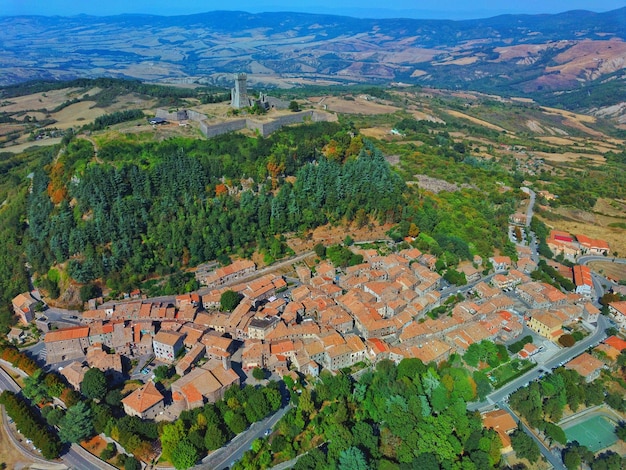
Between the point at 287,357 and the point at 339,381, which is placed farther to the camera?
the point at 287,357

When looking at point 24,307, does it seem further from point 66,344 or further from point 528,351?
point 528,351

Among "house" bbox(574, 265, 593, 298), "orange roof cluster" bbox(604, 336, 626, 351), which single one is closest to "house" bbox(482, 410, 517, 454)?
"orange roof cluster" bbox(604, 336, 626, 351)

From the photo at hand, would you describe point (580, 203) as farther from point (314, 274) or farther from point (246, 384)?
point (246, 384)

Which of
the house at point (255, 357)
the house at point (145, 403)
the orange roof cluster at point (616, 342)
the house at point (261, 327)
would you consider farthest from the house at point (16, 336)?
the orange roof cluster at point (616, 342)

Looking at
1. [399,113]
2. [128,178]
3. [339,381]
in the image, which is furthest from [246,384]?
[399,113]

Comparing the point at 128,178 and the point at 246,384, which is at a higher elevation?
the point at 128,178

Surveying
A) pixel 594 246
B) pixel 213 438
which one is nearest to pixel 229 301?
pixel 213 438
